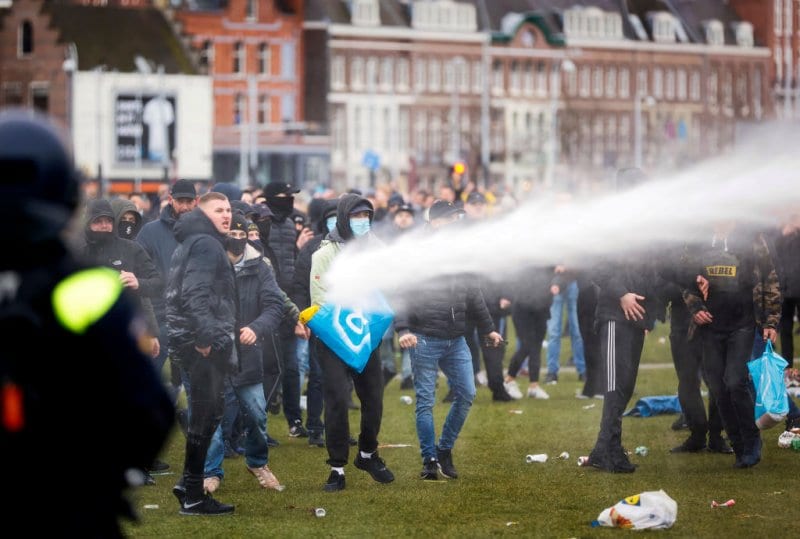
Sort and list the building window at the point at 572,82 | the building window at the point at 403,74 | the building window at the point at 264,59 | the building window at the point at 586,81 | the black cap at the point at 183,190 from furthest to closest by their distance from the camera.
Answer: the building window at the point at 586,81 → the building window at the point at 572,82 → the building window at the point at 403,74 → the building window at the point at 264,59 → the black cap at the point at 183,190

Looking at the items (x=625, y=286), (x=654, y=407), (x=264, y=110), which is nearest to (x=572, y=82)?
(x=264, y=110)

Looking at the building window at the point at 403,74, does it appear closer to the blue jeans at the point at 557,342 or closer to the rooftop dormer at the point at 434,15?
the rooftop dormer at the point at 434,15

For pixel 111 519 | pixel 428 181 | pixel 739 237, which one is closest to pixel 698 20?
pixel 428 181

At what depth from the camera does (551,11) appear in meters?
108

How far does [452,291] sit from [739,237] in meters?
2.25

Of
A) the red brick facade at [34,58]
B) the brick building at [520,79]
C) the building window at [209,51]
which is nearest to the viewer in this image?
the red brick facade at [34,58]

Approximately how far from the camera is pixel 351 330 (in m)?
11.1

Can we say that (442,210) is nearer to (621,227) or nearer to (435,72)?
(621,227)

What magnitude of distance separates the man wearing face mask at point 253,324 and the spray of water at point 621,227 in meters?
0.53

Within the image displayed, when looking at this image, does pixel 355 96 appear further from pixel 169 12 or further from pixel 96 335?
pixel 96 335

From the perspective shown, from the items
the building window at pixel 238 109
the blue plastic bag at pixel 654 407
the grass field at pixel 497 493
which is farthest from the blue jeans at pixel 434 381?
the building window at pixel 238 109

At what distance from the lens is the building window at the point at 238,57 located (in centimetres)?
9150

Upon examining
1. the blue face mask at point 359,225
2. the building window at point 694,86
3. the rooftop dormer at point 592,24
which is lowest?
the blue face mask at point 359,225

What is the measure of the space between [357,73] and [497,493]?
87754 millimetres
